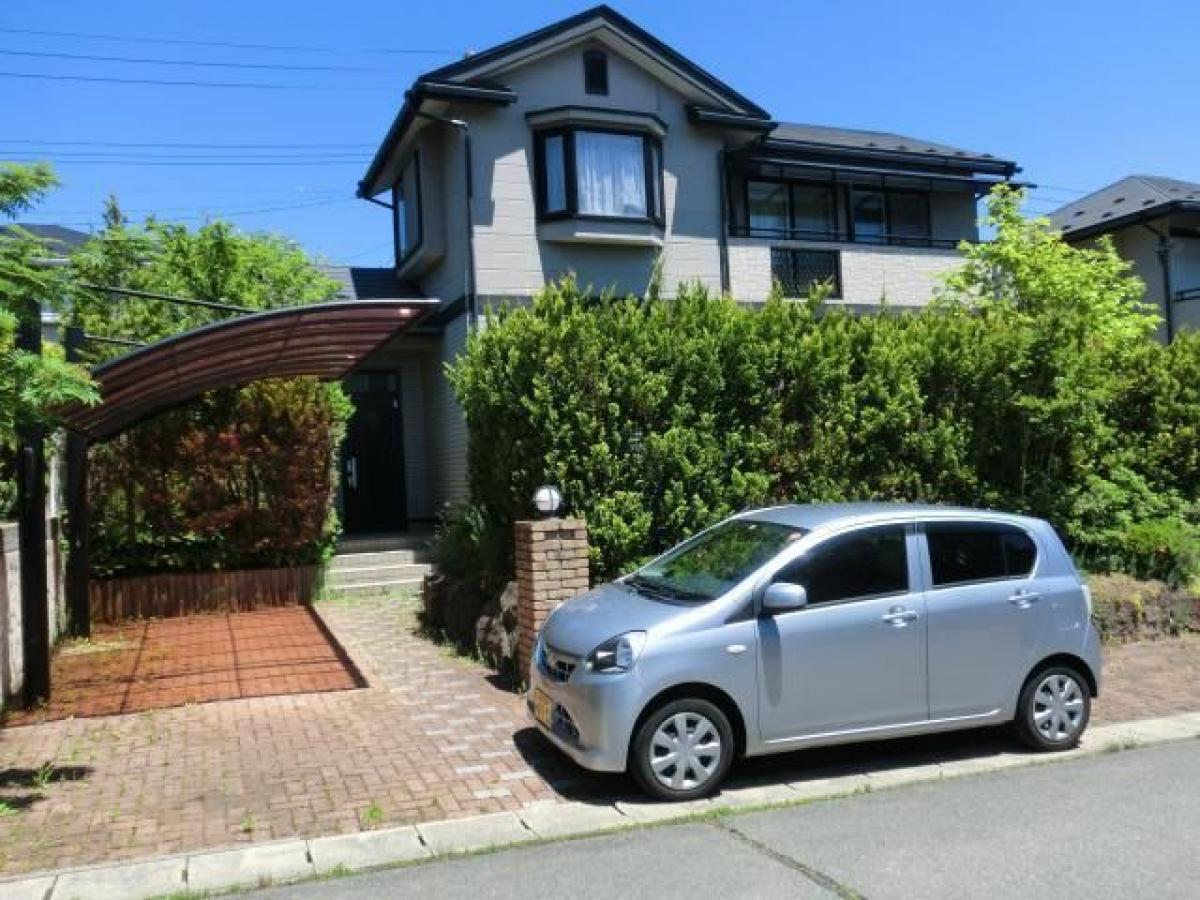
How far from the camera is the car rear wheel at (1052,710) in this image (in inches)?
256

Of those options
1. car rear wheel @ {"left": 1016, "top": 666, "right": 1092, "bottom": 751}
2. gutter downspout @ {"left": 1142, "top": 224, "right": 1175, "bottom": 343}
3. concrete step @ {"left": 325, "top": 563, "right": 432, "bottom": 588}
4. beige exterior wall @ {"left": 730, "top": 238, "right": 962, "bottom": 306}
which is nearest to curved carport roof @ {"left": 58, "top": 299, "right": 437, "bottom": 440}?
concrete step @ {"left": 325, "top": 563, "right": 432, "bottom": 588}

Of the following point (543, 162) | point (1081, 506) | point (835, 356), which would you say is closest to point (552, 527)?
point (835, 356)

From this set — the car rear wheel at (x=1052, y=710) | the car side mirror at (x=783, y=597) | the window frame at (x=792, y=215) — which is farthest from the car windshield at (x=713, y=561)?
the window frame at (x=792, y=215)

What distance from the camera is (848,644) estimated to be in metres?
5.95

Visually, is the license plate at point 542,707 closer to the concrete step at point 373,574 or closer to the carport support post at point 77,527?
the carport support post at point 77,527

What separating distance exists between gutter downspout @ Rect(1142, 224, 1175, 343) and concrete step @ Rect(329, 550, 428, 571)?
62.0ft

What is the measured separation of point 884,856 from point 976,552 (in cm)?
247

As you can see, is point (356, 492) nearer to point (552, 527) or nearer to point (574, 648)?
point (552, 527)

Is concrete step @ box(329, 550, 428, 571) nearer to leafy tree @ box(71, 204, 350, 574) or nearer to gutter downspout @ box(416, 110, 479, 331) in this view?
leafy tree @ box(71, 204, 350, 574)

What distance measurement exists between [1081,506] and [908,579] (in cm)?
565

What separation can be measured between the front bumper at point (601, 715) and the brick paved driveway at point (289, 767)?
1.22ft

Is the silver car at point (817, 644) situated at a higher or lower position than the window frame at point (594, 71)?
lower

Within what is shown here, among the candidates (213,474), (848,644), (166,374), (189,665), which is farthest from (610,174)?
(848,644)

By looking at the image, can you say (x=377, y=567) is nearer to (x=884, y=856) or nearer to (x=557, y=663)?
(x=557, y=663)
